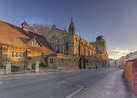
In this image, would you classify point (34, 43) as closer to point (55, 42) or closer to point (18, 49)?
point (18, 49)

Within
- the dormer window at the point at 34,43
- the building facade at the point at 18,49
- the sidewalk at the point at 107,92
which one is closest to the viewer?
the sidewalk at the point at 107,92

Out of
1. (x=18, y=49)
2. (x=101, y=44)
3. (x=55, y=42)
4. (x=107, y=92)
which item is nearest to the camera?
(x=107, y=92)

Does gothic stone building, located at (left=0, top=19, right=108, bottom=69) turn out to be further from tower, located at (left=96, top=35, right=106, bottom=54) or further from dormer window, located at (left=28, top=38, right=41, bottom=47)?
tower, located at (left=96, top=35, right=106, bottom=54)

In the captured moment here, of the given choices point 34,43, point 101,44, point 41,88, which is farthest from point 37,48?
point 101,44

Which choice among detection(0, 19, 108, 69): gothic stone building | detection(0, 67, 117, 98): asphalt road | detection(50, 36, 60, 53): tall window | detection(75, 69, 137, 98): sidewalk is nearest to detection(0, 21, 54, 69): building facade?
detection(0, 19, 108, 69): gothic stone building

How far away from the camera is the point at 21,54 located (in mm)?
30609

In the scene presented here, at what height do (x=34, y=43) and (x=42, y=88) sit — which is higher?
(x=34, y=43)

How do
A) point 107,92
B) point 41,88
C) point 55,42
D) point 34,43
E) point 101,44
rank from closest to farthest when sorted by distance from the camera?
1. point 107,92
2. point 41,88
3. point 34,43
4. point 55,42
5. point 101,44

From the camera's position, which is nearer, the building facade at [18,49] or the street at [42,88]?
the street at [42,88]

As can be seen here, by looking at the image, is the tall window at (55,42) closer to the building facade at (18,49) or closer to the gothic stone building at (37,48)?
the gothic stone building at (37,48)

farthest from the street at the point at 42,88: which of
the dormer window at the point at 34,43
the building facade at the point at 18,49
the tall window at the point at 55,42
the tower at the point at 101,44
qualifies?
the tower at the point at 101,44

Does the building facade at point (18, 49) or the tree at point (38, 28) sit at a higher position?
the tree at point (38, 28)

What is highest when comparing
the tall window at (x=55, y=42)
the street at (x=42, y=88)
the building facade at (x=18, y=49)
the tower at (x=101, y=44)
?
the tower at (x=101, y=44)

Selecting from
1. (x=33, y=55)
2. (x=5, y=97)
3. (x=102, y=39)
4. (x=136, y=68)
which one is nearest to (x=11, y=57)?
(x=33, y=55)
